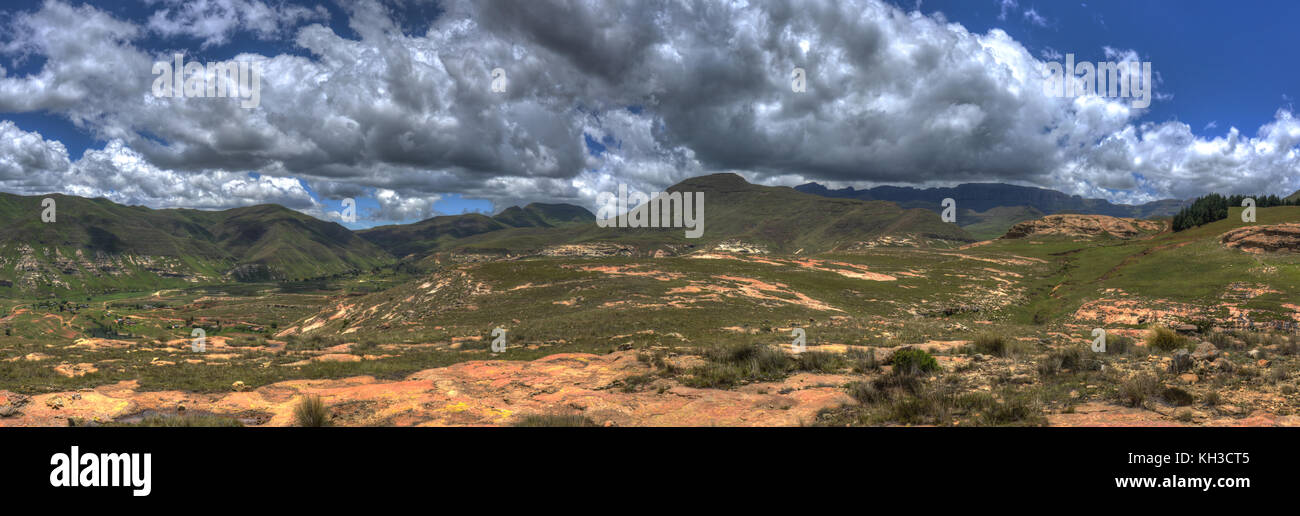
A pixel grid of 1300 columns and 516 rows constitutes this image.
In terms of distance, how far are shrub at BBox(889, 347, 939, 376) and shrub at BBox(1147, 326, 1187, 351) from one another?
885cm

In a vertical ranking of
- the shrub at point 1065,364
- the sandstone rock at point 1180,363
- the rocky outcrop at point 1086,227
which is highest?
the rocky outcrop at point 1086,227

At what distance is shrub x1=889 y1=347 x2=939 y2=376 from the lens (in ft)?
42.0

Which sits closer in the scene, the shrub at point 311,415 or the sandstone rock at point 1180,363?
the shrub at point 311,415

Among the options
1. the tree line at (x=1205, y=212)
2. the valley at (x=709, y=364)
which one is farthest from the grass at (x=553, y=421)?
the tree line at (x=1205, y=212)

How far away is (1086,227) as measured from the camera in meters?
124

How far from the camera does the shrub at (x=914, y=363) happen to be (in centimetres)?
1279

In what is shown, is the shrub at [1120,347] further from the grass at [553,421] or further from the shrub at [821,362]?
the grass at [553,421]

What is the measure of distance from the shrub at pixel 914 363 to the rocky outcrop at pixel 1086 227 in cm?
14249

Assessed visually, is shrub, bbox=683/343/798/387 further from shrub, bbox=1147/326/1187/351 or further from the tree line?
the tree line

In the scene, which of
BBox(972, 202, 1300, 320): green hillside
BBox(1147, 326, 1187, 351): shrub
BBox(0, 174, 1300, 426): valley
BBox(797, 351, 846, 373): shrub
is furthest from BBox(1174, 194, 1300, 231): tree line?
BBox(797, 351, 846, 373): shrub

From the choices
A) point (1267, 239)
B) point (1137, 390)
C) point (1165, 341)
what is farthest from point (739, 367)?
point (1267, 239)

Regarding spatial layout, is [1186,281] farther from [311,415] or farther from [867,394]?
[311,415]
